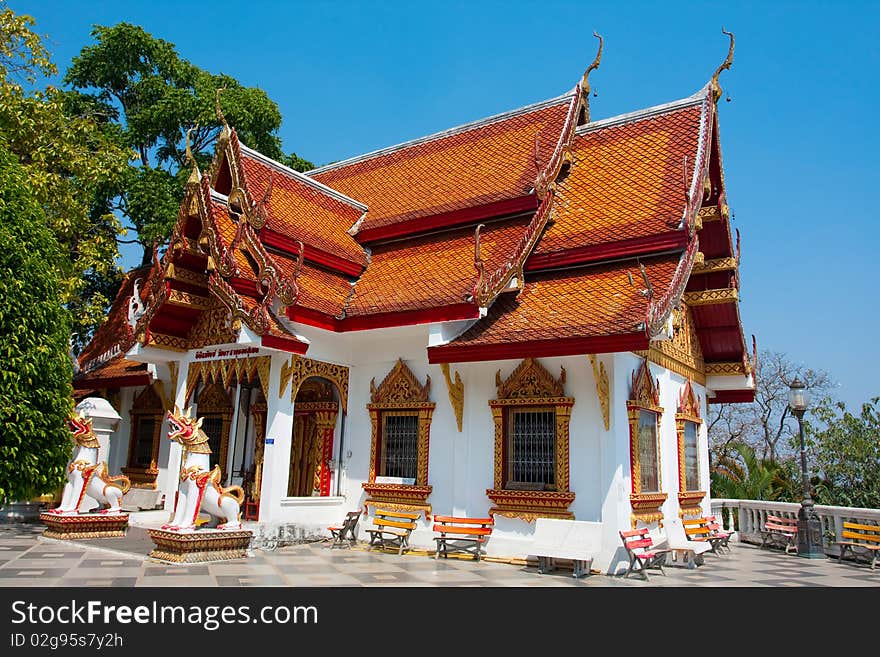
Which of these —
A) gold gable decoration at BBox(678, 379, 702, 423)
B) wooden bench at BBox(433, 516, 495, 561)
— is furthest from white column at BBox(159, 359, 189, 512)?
gold gable decoration at BBox(678, 379, 702, 423)

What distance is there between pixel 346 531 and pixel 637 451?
437 centimetres

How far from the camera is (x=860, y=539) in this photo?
10.7m

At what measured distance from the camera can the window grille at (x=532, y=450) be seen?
9281 mm

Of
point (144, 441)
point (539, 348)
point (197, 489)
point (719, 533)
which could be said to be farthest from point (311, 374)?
point (719, 533)

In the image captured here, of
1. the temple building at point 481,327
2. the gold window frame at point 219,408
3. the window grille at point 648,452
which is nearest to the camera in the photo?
the temple building at point 481,327

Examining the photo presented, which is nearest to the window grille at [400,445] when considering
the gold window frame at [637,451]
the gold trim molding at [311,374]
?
the gold trim molding at [311,374]

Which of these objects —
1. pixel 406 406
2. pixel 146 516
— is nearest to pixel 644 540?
pixel 406 406

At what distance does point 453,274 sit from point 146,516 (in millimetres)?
6644

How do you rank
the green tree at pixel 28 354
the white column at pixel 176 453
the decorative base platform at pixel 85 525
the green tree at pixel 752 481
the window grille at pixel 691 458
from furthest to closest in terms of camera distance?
the green tree at pixel 752 481, the window grille at pixel 691 458, the white column at pixel 176 453, the decorative base platform at pixel 85 525, the green tree at pixel 28 354

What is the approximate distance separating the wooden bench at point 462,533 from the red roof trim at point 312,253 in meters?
4.50

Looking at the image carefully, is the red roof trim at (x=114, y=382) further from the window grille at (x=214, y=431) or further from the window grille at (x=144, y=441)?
the window grille at (x=214, y=431)

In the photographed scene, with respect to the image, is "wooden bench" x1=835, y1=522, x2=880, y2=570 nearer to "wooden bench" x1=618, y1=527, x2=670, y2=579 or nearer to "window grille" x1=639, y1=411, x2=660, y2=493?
"window grille" x1=639, y1=411, x2=660, y2=493

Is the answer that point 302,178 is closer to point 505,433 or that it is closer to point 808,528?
point 505,433
